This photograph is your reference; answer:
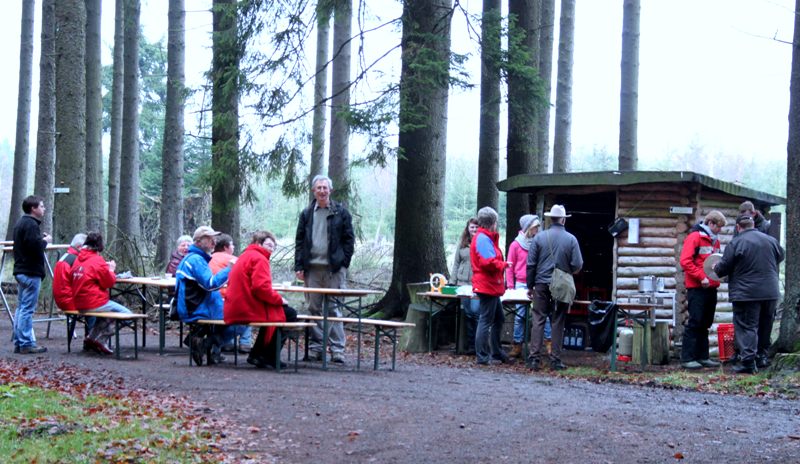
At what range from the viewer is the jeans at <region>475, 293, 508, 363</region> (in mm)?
12148

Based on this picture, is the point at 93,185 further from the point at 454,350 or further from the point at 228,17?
the point at 454,350

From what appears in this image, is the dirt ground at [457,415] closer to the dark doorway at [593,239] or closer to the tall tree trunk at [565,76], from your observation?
the dark doorway at [593,239]

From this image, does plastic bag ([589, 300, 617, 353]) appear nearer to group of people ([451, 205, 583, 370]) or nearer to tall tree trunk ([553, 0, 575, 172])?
group of people ([451, 205, 583, 370])

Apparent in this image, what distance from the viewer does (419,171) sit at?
15016mm

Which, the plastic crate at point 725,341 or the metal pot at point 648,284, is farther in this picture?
the metal pot at point 648,284

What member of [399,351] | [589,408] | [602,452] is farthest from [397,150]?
[602,452]

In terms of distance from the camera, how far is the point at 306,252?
11.1m

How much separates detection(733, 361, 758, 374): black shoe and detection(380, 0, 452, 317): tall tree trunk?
5040 mm

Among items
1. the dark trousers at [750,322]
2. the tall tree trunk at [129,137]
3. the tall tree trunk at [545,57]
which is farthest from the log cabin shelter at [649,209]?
the tall tree trunk at [129,137]

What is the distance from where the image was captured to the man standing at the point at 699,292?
12195 millimetres

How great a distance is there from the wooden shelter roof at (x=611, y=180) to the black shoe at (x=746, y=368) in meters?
3.12

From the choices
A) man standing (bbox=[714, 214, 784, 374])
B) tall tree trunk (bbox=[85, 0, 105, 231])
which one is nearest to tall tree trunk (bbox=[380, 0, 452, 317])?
man standing (bbox=[714, 214, 784, 374])

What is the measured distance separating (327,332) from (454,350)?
11.6 ft

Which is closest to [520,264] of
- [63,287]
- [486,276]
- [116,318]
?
[486,276]
